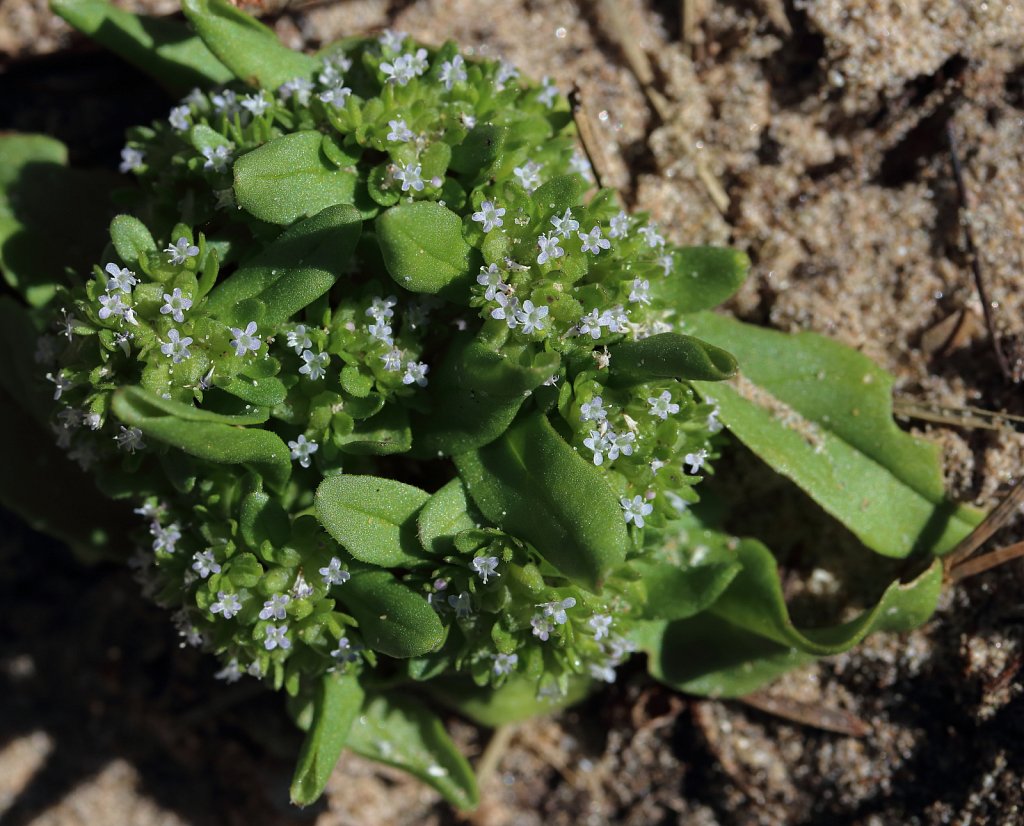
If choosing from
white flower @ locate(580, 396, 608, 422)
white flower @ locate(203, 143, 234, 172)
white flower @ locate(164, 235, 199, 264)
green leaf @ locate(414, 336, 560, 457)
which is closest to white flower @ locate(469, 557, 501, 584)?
green leaf @ locate(414, 336, 560, 457)

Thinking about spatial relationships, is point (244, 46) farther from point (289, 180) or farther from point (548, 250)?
point (548, 250)

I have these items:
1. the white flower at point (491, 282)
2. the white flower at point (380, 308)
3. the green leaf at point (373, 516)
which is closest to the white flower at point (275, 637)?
the green leaf at point (373, 516)

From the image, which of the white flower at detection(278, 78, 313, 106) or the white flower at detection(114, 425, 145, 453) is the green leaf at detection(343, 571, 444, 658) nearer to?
the white flower at detection(114, 425, 145, 453)

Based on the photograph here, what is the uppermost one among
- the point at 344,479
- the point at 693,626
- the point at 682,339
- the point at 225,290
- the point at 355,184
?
the point at 682,339

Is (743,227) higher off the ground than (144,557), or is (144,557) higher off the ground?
(743,227)

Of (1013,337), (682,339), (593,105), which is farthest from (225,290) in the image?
(1013,337)

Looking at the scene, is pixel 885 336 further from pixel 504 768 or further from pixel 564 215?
pixel 504 768

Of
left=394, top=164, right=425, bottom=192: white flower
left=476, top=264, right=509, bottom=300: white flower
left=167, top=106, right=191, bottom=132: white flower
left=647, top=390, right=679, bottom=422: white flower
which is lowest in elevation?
left=167, top=106, right=191, bottom=132: white flower
